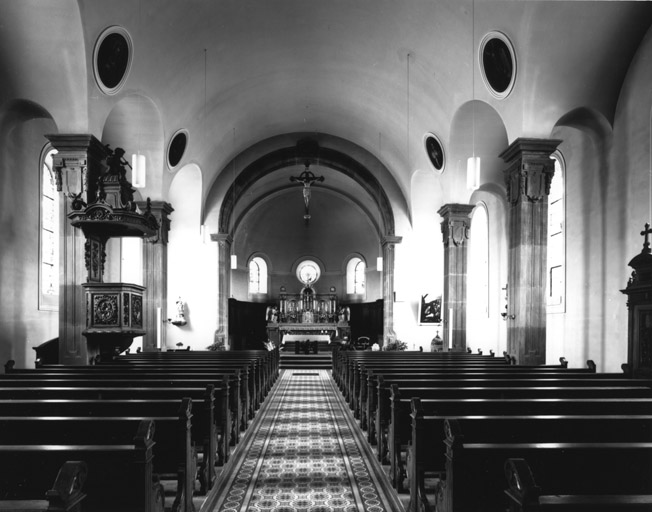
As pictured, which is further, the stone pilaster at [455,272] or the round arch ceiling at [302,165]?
the round arch ceiling at [302,165]

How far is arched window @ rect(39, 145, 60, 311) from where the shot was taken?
37.8ft

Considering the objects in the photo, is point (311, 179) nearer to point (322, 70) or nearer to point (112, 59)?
point (322, 70)

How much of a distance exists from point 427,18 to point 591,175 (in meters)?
4.37

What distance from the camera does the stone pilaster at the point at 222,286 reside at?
61.2 ft

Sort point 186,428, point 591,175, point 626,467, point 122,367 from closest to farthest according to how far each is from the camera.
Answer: point 626,467 → point 186,428 → point 122,367 → point 591,175

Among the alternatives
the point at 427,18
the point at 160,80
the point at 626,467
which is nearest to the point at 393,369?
the point at 626,467

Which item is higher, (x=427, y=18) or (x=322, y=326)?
(x=427, y=18)

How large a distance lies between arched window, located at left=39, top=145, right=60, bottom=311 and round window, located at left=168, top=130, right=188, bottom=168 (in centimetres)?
281

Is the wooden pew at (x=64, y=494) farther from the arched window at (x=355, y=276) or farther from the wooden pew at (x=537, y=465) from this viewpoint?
the arched window at (x=355, y=276)

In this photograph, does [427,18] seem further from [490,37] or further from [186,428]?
[186,428]

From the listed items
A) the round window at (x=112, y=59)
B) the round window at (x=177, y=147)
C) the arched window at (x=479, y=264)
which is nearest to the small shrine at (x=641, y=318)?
the round window at (x=112, y=59)

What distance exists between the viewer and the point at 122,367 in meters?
7.62

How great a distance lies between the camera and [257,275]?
1081 inches

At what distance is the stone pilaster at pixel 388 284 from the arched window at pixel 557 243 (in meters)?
7.85
